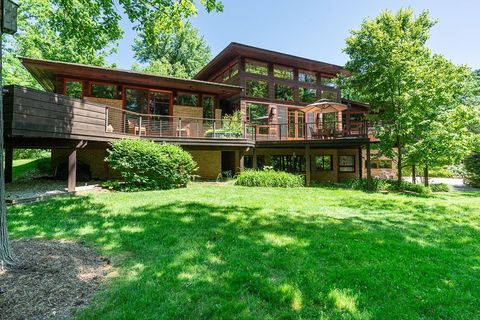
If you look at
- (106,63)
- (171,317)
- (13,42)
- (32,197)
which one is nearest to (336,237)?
(171,317)

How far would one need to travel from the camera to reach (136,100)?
15781 millimetres

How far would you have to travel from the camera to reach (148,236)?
4.96 metres

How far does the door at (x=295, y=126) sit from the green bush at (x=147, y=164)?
1062 centimetres

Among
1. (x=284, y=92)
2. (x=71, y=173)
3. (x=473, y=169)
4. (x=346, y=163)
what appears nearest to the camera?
(x=71, y=173)

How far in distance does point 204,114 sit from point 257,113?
12.9 feet

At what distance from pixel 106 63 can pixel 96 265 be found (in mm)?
26597

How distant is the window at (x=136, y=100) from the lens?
15.5m

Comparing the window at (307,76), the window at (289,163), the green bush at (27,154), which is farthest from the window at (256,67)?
the green bush at (27,154)

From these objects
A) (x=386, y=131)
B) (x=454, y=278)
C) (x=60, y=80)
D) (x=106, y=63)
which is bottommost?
(x=454, y=278)

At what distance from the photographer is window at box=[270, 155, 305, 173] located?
19703 millimetres

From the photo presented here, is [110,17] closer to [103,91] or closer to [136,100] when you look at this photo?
[103,91]

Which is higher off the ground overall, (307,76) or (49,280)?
(307,76)

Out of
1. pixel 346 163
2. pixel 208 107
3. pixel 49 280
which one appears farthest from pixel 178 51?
pixel 49 280

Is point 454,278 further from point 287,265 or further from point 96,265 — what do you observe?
point 96,265
